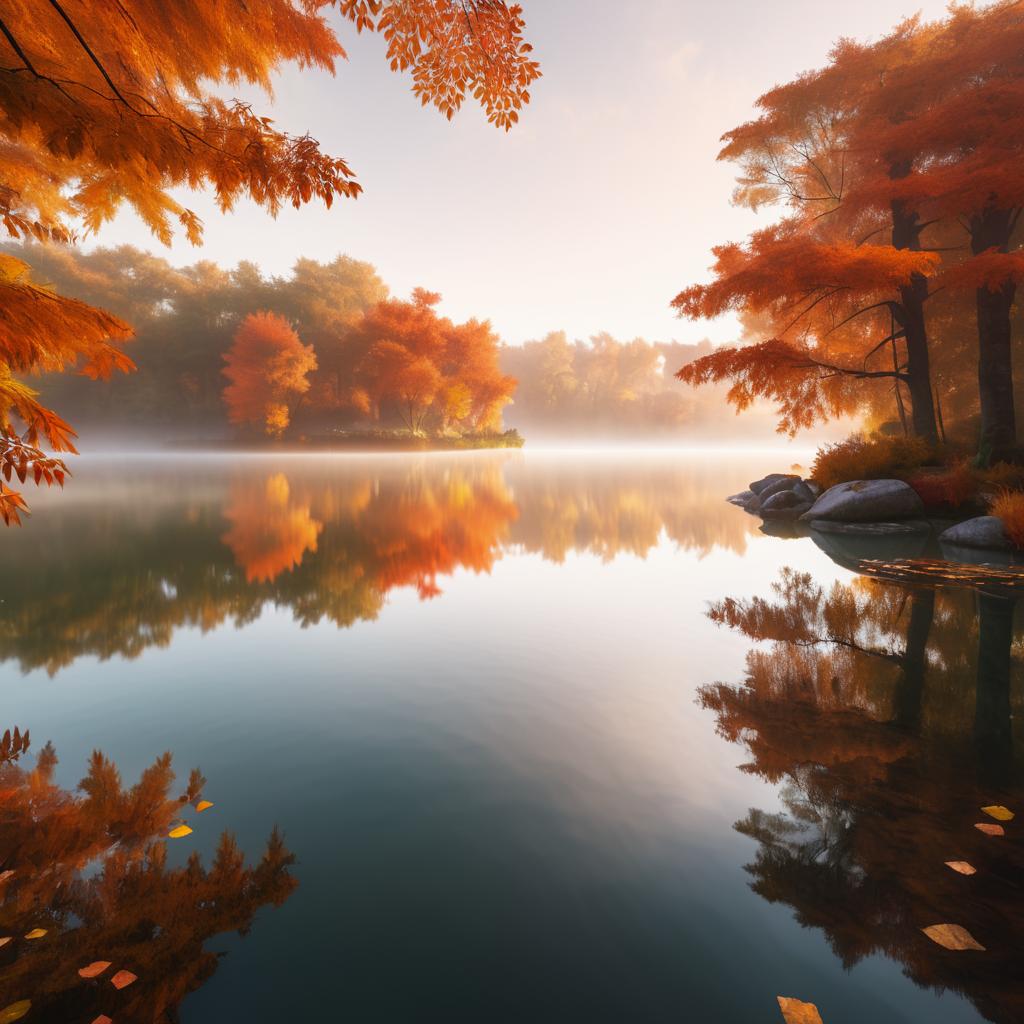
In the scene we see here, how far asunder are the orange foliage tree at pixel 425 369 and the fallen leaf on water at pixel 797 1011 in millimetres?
39005

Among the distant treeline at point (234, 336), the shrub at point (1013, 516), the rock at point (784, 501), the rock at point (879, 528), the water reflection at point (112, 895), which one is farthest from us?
the distant treeline at point (234, 336)

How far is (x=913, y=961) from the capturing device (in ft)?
6.28

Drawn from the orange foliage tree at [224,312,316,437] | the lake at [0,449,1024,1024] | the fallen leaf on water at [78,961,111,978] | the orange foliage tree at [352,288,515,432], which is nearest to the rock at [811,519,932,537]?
the lake at [0,449,1024,1024]

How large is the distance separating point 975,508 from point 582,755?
1177 cm

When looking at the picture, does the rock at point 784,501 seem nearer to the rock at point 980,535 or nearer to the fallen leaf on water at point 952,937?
the rock at point 980,535

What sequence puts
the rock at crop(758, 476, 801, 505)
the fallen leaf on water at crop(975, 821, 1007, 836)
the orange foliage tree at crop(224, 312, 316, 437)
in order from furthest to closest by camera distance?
the orange foliage tree at crop(224, 312, 316, 437)
the rock at crop(758, 476, 801, 505)
the fallen leaf on water at crop(975, 821, 1007, 836)

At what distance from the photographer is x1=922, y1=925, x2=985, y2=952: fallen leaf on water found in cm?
194

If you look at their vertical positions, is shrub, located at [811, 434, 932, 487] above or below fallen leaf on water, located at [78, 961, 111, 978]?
above

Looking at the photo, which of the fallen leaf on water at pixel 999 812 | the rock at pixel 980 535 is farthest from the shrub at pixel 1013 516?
the fallen leaf on water at pixel 999 812

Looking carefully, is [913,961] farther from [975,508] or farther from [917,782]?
[975,508]

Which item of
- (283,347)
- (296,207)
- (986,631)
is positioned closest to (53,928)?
(296,207)

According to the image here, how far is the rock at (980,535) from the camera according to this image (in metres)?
8.77

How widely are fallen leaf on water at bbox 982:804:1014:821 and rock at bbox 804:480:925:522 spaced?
10150mm

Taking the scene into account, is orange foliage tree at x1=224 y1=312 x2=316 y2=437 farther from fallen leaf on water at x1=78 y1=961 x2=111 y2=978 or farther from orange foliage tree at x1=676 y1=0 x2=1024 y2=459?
fallen leaf on water at x1=78 y1=961 x2=111 y2=978
